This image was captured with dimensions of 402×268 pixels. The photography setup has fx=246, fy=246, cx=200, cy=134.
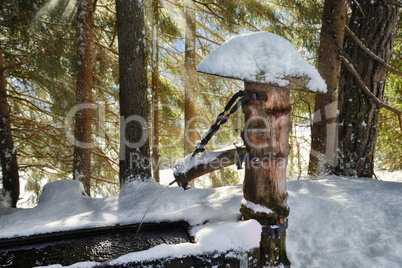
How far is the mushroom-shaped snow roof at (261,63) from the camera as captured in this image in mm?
1605

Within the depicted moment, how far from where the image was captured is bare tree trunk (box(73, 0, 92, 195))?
4.98 meters

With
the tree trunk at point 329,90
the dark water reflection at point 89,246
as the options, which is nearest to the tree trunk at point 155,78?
the tree trunk at point 329,90

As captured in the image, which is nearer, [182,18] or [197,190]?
[197,190]

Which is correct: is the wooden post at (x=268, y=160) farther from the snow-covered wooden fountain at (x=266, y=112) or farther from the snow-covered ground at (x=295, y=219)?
the snow-covered ground at (x=295, y=219)

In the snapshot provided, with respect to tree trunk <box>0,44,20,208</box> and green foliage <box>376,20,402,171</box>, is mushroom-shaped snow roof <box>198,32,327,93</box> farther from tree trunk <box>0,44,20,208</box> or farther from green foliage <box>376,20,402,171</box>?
tree trunk <box>0,44,20,208</box>

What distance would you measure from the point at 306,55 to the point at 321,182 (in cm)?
385

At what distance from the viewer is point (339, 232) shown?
92.3 inches

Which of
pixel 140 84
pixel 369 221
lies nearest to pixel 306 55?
pixel 140 84

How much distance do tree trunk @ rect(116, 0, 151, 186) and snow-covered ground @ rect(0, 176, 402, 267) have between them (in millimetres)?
594

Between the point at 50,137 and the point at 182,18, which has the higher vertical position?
the point at 182,18

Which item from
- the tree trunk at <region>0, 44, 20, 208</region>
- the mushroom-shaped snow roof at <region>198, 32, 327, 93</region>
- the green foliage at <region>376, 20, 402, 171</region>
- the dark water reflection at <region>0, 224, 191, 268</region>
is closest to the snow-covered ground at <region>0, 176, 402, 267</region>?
the dark water reflection at <region>0, 224, 191, 268</region>

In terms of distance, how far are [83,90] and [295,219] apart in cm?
463

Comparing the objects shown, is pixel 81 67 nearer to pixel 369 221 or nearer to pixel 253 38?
pixel 253 38

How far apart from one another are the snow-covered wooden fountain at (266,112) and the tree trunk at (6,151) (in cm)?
462
